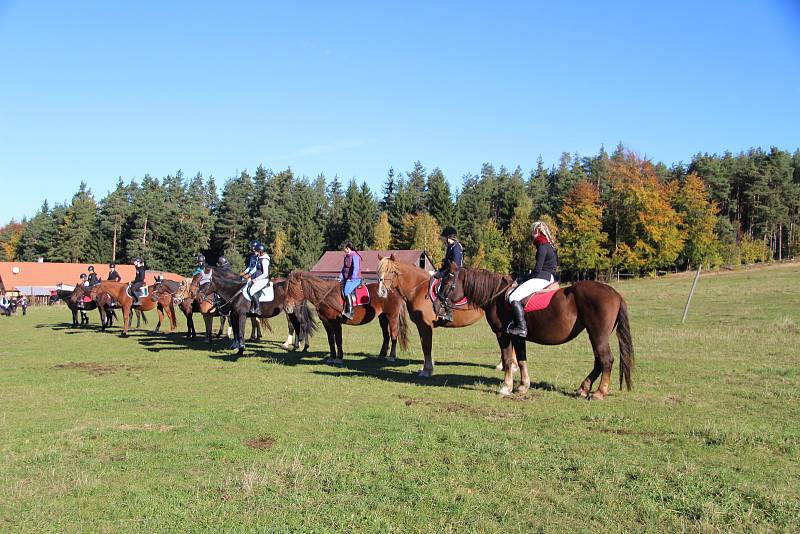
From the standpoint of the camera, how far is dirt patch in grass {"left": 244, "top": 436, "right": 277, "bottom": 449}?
7314 millimetres

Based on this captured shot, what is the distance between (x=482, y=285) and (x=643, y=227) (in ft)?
192

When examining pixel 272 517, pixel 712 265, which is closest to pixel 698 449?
pixel 272 517

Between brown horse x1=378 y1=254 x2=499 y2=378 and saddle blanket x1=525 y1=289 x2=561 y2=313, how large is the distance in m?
2.09

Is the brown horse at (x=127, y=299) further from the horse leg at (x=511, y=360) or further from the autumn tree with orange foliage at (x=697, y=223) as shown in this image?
the autumn tree with orange foliage at (x=697, y=223)

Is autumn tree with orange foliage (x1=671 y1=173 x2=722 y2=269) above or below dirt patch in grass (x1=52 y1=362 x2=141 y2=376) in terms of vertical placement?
above

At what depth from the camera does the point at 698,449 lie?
270 inches

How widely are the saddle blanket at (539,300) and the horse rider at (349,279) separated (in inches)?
224

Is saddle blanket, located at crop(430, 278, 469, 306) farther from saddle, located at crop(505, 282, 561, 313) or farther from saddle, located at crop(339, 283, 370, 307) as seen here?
saddle, located at crop(339, 283, 370, 307)

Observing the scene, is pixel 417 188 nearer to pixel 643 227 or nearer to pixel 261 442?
pixel 643 227

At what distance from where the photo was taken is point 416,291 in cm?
1298

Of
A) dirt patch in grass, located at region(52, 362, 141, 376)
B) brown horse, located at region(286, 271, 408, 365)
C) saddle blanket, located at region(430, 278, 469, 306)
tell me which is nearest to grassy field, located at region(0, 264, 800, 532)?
dirt patch in grass, located at region(52, 362, 141, 376)

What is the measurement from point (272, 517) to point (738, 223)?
90.1 meters

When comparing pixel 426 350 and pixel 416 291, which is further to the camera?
pixel 416 291

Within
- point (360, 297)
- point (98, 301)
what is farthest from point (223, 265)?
point (98, 301)
